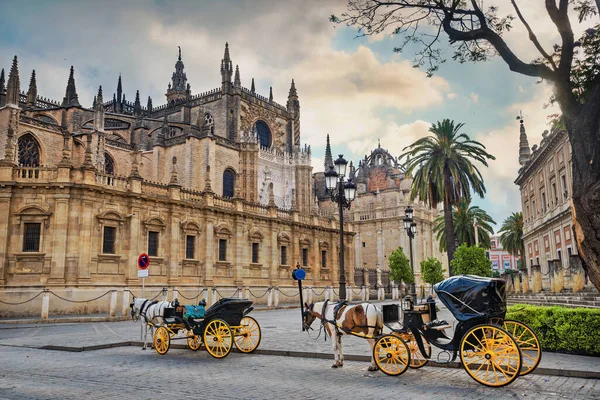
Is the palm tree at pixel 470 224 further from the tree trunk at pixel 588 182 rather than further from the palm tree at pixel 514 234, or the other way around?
the tree trunk at pixel 588 182

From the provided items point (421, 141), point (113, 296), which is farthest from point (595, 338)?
point (421, 141)

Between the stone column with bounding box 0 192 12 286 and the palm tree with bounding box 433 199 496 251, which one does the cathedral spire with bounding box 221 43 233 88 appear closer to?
the palm tree with bounding box 433 199 496 251

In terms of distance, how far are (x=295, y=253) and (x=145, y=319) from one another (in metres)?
24.8

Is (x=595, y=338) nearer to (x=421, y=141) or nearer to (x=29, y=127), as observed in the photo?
(x=421, y=141)

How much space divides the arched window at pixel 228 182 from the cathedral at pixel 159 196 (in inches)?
5.9

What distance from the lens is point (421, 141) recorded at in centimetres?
2967

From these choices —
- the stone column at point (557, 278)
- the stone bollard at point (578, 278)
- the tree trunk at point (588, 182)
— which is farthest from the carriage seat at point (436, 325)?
the stone column at point (557, 278)

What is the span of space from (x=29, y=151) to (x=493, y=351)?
36.7m

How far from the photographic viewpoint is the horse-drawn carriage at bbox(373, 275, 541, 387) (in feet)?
22.6

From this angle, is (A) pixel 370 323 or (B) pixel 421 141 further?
(B) pixel 421 141

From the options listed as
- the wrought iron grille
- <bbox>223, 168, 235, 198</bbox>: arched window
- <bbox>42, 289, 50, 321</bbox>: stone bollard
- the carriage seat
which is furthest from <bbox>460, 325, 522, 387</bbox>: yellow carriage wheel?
<bbox>223, 168, 235, 198</bbox>: arched window

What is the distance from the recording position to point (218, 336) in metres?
10.2

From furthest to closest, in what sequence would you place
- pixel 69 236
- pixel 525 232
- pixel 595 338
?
pixel 525 232, pixel 69 236, pixel 595 338

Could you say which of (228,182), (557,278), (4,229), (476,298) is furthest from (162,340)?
(228,182)
